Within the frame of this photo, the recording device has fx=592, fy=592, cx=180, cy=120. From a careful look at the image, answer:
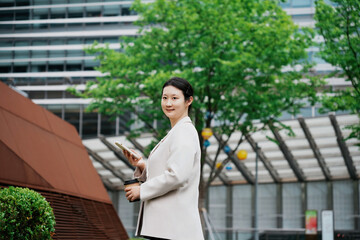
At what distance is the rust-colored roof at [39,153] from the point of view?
9023 mm

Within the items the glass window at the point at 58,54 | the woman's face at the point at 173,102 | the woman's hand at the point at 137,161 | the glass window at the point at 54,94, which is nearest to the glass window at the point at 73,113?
the glass window at the point at 54,94

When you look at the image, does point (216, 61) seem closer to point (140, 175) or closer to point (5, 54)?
point (140, 175)

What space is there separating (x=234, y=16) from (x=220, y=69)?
174 cm

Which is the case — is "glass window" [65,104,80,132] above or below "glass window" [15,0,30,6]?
below

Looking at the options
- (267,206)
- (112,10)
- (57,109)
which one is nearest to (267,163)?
(267,206)

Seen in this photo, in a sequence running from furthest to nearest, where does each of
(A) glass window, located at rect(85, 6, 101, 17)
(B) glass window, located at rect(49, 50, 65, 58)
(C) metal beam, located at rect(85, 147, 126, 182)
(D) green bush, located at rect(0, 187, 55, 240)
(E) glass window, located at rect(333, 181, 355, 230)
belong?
(A) glass window, located at rect(85, 6, 101, 17)
(B) glass window, located at rect(49, 50, 65, 58)
(E) glass window, located at rect(333, 181, 355, 230)
(C) metal beam, located at rect(85, 147, 126, 182)
(D) green bush, located at rect(0, 187, 55, 240)

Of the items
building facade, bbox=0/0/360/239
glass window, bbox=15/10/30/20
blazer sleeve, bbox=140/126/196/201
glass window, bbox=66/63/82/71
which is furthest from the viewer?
glass window, bbox=15/10/30/20

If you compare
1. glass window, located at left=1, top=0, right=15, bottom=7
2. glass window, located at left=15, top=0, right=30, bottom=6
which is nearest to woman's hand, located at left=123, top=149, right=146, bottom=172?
glass window, located at left=1, top=0, right=15, bottom=7

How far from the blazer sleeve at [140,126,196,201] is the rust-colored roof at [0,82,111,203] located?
5.79m

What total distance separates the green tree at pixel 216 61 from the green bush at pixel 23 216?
11.5 m

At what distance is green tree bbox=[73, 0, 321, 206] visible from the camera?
58.6ft

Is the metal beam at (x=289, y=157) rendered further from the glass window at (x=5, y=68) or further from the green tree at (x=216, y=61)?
the glass window at (x=5, y=68)

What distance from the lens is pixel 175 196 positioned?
308 cm

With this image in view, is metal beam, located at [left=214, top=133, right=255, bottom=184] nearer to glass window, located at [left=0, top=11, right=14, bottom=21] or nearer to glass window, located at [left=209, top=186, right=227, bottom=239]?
glass window, located at [left=209, top=186, right=227, bottom=239]
